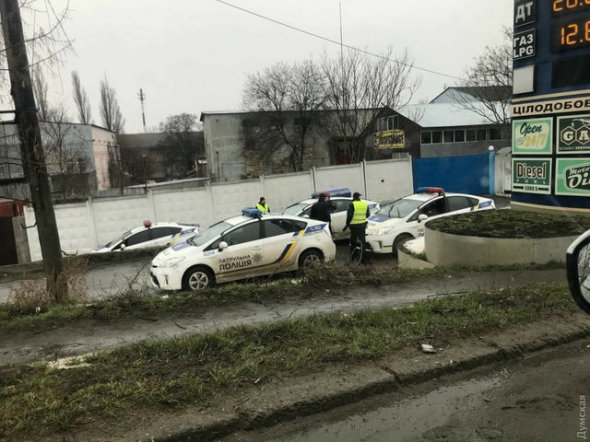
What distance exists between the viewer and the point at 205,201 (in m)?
22.8

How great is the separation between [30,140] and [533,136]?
9.86 metres

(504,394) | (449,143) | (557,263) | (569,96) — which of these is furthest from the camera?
(449,143)

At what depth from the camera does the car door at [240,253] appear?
399 inches

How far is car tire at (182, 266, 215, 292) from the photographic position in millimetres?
9867

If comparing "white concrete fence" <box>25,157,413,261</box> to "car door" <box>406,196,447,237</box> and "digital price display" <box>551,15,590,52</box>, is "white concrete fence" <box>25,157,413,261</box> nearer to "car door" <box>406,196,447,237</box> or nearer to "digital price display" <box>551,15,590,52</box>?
"car door" <box>406,196,447,237</box>

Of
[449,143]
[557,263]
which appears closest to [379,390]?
[557,263]

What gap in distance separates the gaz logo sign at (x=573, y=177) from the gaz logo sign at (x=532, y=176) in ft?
0.83

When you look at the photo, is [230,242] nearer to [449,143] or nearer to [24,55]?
[24,55]

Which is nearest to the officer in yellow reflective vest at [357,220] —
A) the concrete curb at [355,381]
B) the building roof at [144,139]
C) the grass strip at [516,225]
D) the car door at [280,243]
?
the car door at [280,243]

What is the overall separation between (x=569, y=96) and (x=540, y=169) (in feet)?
5.23

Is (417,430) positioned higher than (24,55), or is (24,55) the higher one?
(24,55)

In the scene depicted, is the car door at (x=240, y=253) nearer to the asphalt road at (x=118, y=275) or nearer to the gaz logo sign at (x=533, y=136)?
the asphalt road at (x=118, y=275)

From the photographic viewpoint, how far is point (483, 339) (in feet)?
15.7

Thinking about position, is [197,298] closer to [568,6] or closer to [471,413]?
[471,413]
